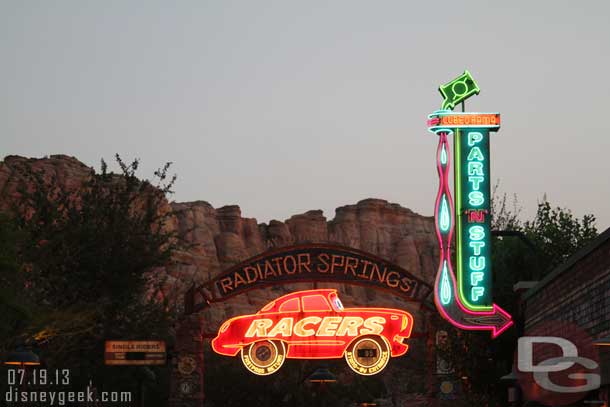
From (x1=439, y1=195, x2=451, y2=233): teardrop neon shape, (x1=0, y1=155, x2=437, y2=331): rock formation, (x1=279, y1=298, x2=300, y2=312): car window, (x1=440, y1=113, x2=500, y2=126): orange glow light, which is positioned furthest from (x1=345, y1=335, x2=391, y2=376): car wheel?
(x1=0, y1=155, x2=437, y2=331): rock formation

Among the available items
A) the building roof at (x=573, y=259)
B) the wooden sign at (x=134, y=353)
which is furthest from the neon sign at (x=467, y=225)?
the wooden sign at (x=134, y=353)

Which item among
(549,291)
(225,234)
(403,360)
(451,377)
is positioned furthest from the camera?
(225,234)

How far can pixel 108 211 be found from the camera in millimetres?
35062

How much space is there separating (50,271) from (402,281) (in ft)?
37.5

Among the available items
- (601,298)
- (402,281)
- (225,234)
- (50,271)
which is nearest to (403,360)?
(225,234)

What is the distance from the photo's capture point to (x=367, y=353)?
35531 mm

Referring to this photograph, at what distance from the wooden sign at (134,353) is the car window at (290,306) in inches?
191

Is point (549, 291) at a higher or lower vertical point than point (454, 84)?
lower

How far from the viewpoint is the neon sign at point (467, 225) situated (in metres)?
29.9

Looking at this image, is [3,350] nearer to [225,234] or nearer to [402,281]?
[402,281]

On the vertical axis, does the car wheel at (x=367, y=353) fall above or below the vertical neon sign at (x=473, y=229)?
below

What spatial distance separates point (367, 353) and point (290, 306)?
2926mm
